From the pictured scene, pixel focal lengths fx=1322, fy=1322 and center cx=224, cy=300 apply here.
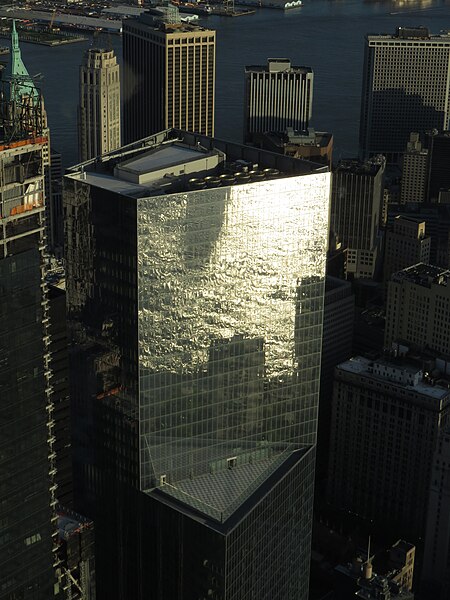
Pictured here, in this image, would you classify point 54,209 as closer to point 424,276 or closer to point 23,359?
point 424,276

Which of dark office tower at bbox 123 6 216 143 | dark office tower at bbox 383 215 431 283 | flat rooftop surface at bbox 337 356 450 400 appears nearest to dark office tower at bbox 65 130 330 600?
flat rooftop surface at bbox 337 356 450 400

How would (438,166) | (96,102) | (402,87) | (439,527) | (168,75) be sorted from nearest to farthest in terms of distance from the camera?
(439,527) < (168,75) < (96,102) < (438,166) < (402,87)

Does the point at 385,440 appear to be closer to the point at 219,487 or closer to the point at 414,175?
the point at 219,487

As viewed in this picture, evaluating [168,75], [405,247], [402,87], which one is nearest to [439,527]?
[405,247]

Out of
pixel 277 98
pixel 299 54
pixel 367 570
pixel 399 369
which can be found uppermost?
pixel 299 54

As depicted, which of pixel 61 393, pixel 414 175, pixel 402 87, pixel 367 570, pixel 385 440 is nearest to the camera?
pixel 61 393

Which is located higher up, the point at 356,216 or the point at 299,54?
the point at 299,54

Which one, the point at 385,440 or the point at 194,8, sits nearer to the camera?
the point at 385,440

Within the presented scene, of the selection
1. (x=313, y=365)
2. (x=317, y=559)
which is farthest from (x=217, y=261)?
(x=317, y=559)
